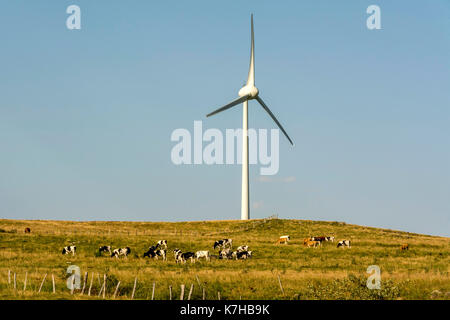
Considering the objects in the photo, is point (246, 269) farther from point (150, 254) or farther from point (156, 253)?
point (150, 254)

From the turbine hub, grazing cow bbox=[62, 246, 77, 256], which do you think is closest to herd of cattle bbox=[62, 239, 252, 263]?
grazing cow bbox=[62, 246, 77, 256]

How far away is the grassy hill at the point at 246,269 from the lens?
31453mm

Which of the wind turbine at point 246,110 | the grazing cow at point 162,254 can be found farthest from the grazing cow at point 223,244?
the wind turbine at point 246,110

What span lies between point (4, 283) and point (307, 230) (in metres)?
56.3

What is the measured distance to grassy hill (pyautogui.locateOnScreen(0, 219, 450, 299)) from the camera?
103 ft

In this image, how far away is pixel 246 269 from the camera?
42.1 meters

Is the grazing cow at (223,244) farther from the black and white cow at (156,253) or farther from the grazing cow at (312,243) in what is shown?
the grazing cow at (312,243)

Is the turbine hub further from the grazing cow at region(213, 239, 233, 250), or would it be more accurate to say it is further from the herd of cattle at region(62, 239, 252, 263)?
the grazing cow at region(213, 239, 233, 250)

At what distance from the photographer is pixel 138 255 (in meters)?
55.1

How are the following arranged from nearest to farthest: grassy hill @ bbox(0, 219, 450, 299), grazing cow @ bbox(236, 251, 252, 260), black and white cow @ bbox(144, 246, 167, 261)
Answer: grassy hill @ bbox(0, 219, 450, 299) < grazing cow @ bbox(236, 251, 252, 260) < black and white cow @ bbox(144, 246, 167, 261)

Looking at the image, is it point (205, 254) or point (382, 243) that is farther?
point (382, 243)

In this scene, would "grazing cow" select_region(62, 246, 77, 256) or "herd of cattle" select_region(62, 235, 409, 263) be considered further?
"grazing cow" select_region(62, 246, 77, 256)
